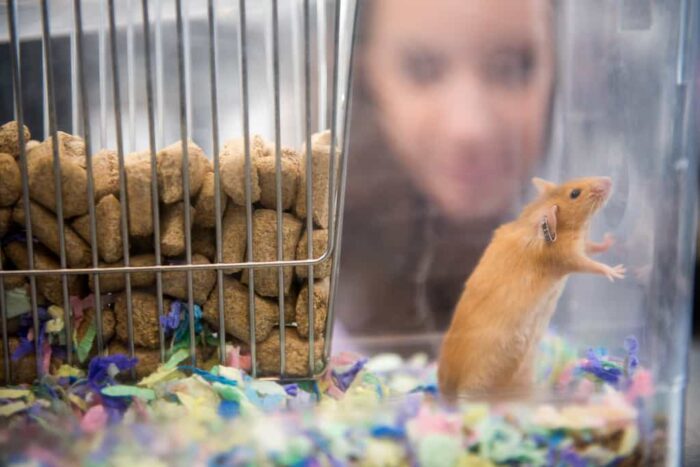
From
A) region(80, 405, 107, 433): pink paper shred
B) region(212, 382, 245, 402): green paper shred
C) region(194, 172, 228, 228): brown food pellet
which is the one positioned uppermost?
region(194, 172, 228, 228): brown food pellet

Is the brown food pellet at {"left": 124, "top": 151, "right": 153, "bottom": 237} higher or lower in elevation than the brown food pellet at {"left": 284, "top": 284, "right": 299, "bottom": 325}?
higher

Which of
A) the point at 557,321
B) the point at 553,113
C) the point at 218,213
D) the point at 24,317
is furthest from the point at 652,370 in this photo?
the point at 24,317

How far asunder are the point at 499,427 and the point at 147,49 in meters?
0.30

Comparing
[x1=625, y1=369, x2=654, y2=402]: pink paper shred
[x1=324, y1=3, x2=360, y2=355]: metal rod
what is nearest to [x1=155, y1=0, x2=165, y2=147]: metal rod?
[x1=324, y1=3, x2=360, y2=355]: metal rod

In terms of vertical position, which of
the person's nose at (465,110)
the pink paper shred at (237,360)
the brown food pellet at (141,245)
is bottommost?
the pink paper shred at (237,360)

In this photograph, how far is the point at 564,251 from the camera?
41 centimetres

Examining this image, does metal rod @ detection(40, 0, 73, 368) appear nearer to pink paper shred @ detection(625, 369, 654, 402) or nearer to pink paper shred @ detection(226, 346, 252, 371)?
pink paper shred @ detection(226, 346, 252, 371)

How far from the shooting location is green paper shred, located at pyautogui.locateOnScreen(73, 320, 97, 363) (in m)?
0.39

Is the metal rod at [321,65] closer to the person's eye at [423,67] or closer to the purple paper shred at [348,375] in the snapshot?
the person's eye at [423,67]

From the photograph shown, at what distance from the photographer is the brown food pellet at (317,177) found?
1.28 ft

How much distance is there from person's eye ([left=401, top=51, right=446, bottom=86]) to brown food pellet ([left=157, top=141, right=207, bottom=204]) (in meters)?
0.14

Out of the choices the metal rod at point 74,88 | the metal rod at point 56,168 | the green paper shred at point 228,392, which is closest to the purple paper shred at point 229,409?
the green paper shred at point 228,392

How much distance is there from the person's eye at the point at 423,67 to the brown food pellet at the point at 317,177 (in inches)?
2.5

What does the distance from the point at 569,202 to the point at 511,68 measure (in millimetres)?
95
